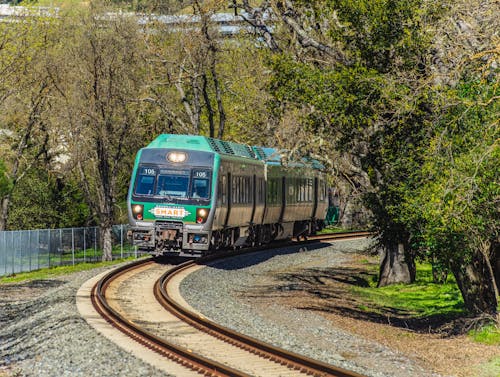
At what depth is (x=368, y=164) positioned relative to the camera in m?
24.0

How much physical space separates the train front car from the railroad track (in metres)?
7.09

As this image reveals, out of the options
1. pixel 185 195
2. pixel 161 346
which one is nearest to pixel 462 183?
pixel 161 346

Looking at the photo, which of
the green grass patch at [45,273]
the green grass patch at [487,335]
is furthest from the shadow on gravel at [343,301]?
the green grass patch at [45,273]

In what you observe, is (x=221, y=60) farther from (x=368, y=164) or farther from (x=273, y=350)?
(x=273, y=350)

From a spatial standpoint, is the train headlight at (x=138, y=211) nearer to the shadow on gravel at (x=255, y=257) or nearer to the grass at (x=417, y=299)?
the shadow on gravel at (x=255, y=257)

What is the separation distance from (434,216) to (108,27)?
30.7 meters

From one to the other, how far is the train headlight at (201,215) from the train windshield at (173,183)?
0.45 m

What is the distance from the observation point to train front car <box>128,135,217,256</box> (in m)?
29.1

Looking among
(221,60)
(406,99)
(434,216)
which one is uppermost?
(221,60)

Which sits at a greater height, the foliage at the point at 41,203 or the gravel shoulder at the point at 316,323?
the foliage at the point at 41,203

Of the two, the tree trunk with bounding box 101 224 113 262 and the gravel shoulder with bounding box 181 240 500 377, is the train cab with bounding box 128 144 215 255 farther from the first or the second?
the tree trunk with bounding box 101 224 113 262

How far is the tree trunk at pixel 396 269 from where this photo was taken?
3162cm

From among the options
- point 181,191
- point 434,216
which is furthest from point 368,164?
point 181,191

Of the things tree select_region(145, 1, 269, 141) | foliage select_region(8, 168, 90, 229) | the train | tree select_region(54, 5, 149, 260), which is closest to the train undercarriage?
the train
